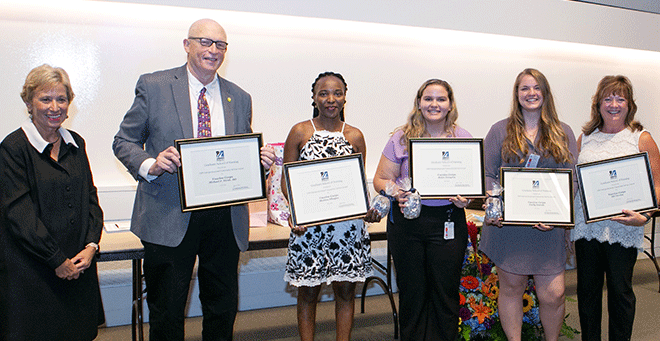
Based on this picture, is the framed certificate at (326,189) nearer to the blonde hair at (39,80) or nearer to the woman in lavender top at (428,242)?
the woman in lavender top at (428,242)

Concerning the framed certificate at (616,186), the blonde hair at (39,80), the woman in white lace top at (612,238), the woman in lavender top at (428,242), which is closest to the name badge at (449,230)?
the woman in lavender top at (428,242)

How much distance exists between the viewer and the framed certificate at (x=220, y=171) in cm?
231

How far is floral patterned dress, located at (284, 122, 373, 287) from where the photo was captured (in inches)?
117

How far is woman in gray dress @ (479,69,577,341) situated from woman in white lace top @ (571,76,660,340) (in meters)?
0.30

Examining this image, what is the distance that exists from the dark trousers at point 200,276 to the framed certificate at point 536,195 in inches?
63.0

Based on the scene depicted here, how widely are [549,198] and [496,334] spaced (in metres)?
1.31

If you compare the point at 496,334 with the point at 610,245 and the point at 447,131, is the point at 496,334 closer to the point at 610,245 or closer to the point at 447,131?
the point at 610,245

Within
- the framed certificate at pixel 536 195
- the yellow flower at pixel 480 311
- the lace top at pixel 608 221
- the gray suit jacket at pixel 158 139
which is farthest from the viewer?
the yellow flower at pixel 480 311

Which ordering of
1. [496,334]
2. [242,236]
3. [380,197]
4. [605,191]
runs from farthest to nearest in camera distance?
[496,334], [605,191], [380,197], [242,236]

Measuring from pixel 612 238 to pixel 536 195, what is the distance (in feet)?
2.27

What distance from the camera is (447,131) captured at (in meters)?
2.98

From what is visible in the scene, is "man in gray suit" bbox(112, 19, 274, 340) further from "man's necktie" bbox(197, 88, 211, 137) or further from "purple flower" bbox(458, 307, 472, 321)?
"purple flower" bbox(458, 307, 472, 321)

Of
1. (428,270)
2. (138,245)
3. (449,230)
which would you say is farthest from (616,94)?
(138,245)

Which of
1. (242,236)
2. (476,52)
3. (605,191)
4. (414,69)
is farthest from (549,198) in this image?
(476,52)
